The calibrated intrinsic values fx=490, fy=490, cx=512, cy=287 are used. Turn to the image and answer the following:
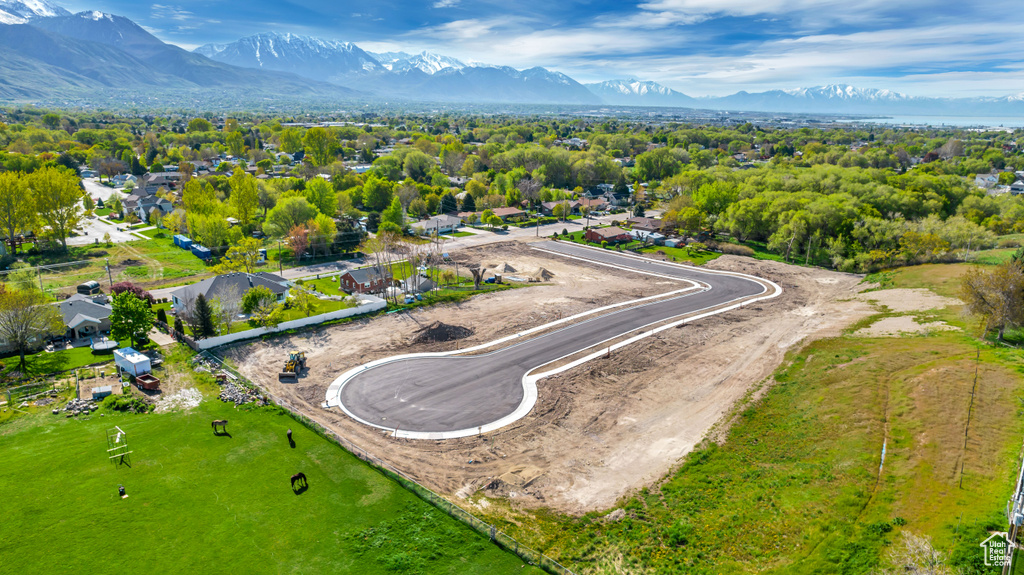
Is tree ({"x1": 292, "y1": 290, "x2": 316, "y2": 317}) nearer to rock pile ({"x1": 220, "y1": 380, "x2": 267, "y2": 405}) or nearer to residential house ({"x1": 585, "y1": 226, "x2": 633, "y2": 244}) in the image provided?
rock pile ({"x1": 220, "y1": 380, "x2": 267, "y2": 405})

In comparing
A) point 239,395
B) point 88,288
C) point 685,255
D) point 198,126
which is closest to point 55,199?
A: point 88,288

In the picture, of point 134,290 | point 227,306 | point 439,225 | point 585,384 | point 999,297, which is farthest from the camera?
point 439,225

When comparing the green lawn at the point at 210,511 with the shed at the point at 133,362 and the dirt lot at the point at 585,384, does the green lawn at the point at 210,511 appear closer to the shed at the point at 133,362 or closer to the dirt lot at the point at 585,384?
the dirt lot at the point at 585,384

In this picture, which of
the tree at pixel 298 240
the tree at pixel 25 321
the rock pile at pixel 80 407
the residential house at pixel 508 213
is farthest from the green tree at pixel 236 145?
the rock pile at pixel 80 407

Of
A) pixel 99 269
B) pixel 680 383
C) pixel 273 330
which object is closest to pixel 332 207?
pixel 99 269

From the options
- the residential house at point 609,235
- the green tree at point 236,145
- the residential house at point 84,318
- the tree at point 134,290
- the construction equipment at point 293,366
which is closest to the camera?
the construction equipment at point 293,366

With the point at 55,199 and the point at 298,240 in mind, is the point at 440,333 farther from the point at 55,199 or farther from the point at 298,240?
the point at 55,199

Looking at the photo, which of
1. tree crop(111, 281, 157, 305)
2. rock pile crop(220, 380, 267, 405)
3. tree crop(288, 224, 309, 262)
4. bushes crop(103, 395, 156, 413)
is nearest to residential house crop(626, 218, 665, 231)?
tree crop(288, 224, 309, 262)
